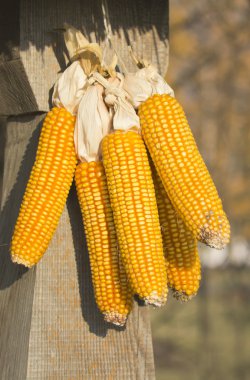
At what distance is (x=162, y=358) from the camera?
9.41m

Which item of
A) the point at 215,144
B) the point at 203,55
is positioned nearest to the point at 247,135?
the point at 215,144

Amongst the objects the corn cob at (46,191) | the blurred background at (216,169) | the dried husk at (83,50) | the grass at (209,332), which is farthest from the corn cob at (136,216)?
the blurred background at (216,169)

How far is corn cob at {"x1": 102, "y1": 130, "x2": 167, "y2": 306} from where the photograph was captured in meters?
1.63

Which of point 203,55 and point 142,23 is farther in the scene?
point 203,55

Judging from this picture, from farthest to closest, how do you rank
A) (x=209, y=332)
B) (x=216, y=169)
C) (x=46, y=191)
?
(x=216, y=169)
(x=209, y=332)
(x=46, y=191)

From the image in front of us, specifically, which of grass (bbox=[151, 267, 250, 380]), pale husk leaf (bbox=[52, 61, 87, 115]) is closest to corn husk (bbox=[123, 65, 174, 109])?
pale husk leaf (bbox=[52, 61, 87, 115])

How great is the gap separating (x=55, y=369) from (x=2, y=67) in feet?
2.66

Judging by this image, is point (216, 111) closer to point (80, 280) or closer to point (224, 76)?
point (224, 76)

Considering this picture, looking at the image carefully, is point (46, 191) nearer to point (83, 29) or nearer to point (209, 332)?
point (83, 29)

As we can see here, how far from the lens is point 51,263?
1.89 meters

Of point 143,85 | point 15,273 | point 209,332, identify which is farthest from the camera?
point 209,332

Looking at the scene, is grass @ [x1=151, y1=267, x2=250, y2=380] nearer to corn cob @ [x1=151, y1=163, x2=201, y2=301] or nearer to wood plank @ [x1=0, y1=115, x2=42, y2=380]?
wood plank @ [x1=0, y1=115, x2=42, y2=380]

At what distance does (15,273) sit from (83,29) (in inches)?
27.8

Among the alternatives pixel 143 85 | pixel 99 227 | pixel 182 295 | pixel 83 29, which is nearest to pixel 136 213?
pixel 99 227
